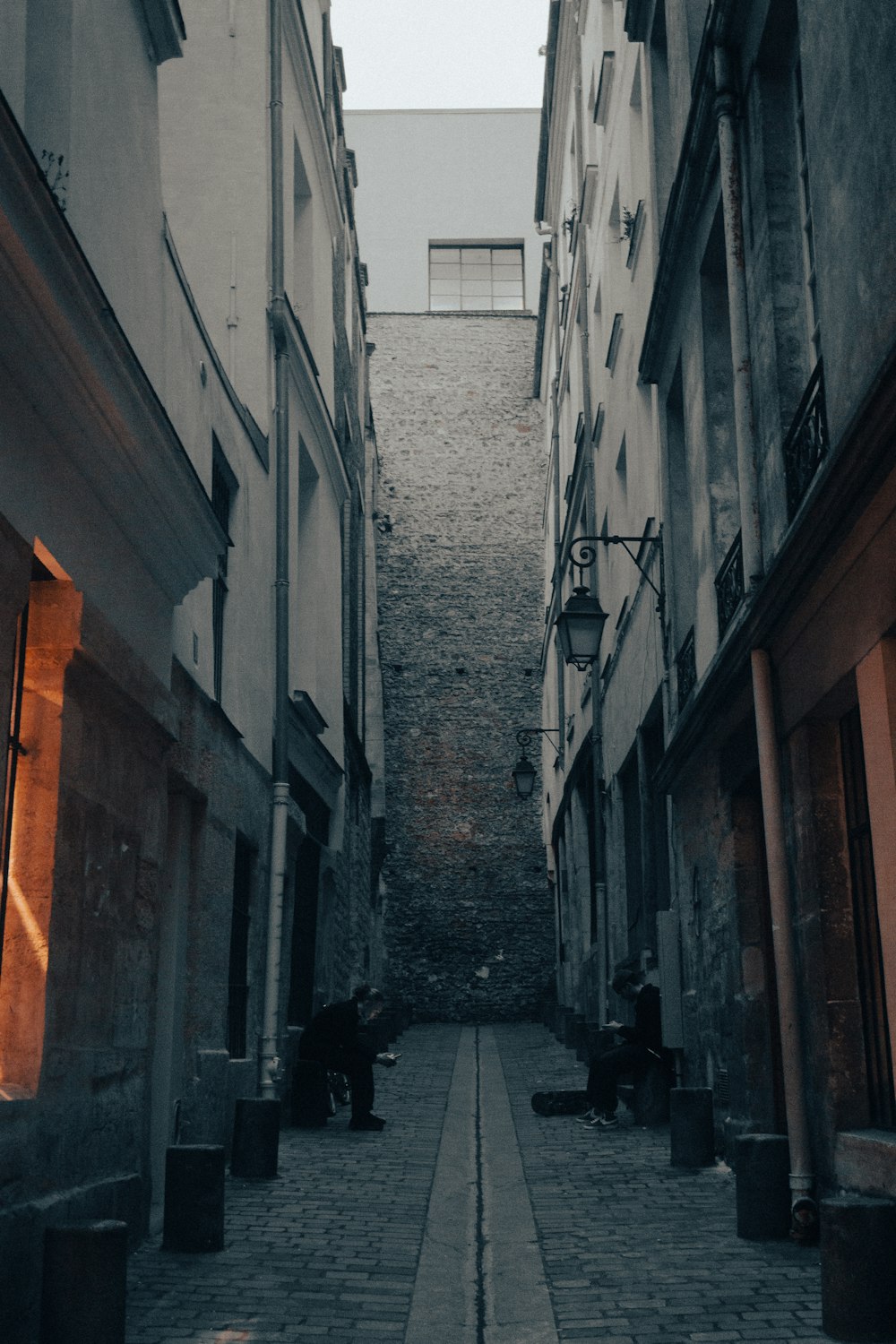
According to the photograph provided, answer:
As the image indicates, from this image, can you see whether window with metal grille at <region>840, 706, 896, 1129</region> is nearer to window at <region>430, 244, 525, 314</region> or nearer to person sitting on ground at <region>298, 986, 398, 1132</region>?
Answer: person sitting on ground at <region>298, 986, 398, 1132</region>

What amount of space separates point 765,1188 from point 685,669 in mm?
4759

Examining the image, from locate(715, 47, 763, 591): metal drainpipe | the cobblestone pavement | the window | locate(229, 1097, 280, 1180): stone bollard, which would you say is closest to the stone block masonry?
the window

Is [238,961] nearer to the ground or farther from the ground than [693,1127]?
farther from the ground

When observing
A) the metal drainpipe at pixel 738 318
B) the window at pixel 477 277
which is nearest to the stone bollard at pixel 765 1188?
the metal drainpipe at pixel 738 318

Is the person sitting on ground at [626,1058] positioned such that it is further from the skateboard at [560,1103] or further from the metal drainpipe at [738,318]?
the metal drainpipe at [738,318]

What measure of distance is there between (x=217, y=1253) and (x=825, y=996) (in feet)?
9.26

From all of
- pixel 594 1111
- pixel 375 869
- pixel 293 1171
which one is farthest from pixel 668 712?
pixel 375 869

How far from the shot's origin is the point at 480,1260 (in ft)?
19.1

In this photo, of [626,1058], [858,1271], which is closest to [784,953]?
[858,1271]

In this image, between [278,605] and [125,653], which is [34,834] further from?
[278,605]

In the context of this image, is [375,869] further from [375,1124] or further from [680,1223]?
[680,1223]

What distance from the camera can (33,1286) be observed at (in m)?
4.57

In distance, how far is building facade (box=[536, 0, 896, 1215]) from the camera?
215 inches

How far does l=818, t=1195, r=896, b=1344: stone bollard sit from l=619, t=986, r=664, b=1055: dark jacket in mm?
5484
